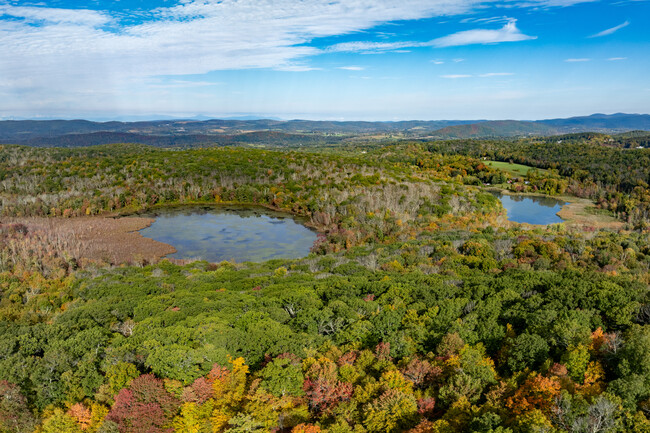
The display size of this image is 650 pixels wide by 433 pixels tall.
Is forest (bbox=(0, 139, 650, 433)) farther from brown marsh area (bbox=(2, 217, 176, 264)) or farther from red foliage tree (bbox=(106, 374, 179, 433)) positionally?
brown marsh area (bbox=(2, 217, 176, 264))

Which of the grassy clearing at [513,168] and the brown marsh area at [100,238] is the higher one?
the grassy clearing at [513,168]

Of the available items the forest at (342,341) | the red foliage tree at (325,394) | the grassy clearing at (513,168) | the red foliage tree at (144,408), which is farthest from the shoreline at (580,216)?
the red foliage tree at (144,408)

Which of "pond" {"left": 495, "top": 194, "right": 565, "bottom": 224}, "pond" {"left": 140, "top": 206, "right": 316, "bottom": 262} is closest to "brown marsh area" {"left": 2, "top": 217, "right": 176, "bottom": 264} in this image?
"pond" {"left": 140, "top": 206, "right": 316, "bottom": 262}

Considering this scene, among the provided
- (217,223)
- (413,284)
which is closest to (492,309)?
(413,284)

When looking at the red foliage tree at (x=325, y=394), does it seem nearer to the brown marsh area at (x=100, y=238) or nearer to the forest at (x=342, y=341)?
the forest at (x=342, y=341)

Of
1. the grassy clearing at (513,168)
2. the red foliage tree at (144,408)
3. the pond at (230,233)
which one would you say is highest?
the grassy clearing at (513,168)
